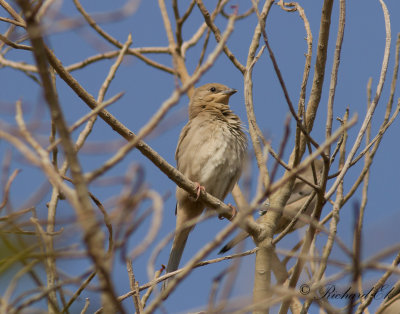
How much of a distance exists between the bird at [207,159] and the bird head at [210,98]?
26cm

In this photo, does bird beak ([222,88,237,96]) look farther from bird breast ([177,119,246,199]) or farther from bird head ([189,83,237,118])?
bird breast ([177,119,246,199])

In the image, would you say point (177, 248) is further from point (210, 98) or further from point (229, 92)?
point (229, 92)

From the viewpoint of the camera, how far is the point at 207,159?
5.87m

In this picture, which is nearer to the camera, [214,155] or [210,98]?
[214,155]

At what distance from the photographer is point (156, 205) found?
1881 millimetres

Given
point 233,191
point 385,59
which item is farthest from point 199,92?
point 385,59

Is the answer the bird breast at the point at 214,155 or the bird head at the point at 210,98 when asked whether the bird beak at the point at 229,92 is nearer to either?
the bird head at the point at 210,98

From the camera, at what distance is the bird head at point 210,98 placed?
6.52 m

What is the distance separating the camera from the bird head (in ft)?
21.4

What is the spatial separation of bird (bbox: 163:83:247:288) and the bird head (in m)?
0.26

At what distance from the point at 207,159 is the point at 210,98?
3.55ft

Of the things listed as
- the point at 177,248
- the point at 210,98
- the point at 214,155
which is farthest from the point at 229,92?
the point at 177,248

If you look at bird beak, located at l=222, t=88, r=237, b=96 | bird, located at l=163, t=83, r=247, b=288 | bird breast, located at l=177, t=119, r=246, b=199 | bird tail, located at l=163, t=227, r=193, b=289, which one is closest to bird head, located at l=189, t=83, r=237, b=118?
bird beak, located at l=222, t=88, r=237, b=96

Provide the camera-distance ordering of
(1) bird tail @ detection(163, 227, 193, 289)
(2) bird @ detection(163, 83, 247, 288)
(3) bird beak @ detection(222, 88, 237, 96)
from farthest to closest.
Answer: (3) bird beak @ detection(222, 88, 237, 96) < (2) bird @ detection(163, 83, 247, 288) < (1) bird tail @ detection(163, 227, 193, 289)
